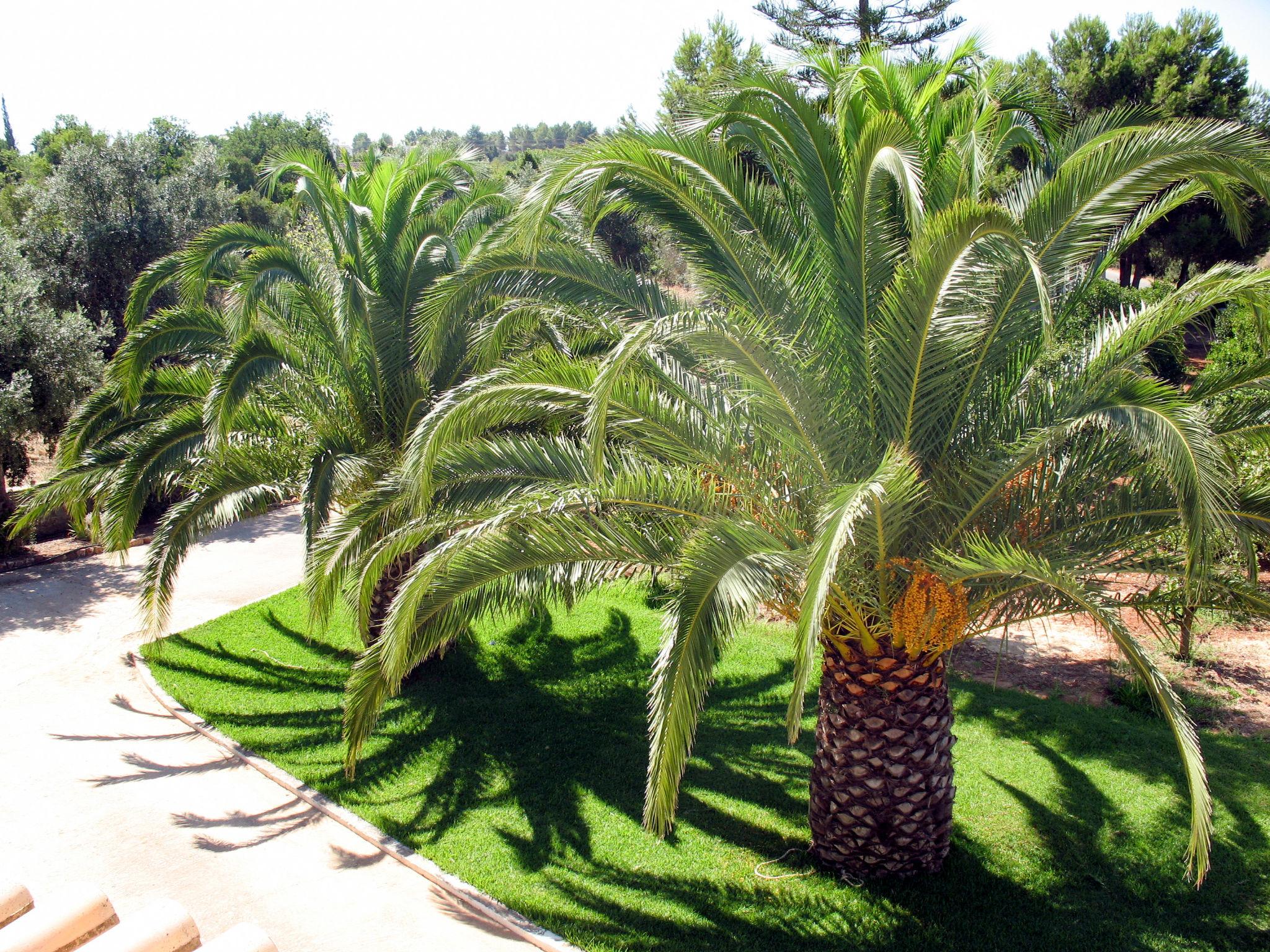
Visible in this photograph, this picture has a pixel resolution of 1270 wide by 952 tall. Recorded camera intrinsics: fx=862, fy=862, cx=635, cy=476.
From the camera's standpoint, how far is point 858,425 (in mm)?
4887

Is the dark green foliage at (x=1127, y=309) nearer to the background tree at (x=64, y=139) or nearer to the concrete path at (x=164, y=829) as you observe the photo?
the concrete path at (x=164, y=829)

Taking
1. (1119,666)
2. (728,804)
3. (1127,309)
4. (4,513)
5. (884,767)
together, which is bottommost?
(728,804)

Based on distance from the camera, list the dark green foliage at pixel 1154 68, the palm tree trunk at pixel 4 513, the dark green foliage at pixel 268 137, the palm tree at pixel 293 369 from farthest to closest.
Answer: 1. the dark green foliage at pixel 268 137
2. the dark green foliage at pixel 1154 68
3. the palm tree trunk at pixel 4 513
4. the palm tree at pixel 293 369

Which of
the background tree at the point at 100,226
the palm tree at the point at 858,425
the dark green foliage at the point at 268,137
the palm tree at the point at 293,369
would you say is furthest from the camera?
the dark green foliage at the point at 268,137

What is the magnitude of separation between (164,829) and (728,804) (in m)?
4.04

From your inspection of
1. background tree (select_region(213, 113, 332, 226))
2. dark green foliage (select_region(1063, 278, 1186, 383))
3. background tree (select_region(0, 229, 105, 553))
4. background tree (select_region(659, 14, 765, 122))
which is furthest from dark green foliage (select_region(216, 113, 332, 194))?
dark green foliage (select_region(1063, 278, 1186, 383))

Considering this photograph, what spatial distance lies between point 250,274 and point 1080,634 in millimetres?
9206

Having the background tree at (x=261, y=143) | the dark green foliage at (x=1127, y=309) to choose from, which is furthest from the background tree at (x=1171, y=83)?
the background tree at (x=261, y=143)

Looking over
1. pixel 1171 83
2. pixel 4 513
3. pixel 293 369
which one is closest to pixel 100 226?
pixel 4 513

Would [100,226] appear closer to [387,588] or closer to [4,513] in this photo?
[4,513]

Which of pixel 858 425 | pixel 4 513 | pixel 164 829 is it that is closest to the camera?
pixel 858 425

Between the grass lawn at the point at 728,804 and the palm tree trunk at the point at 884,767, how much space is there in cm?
20

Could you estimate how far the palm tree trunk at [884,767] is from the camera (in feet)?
16.6

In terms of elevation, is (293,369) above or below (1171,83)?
below
